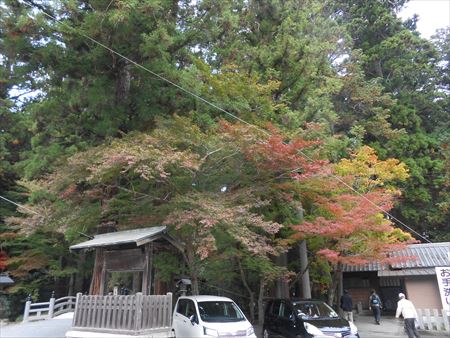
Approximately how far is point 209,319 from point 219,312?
2.26ft

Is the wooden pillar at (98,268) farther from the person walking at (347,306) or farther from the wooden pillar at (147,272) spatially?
the person walking at (347,306)

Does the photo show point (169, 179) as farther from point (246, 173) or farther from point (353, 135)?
point (353, 135)

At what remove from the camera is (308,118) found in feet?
57.9

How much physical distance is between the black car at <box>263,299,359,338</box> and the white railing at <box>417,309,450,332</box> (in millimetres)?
5950

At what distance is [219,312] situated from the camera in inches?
428

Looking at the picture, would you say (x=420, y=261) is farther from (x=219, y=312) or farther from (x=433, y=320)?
(x=219, y=312)

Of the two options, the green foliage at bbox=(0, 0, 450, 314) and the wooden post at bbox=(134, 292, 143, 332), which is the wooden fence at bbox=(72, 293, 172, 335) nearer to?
the wooden post at bbox=(134, 292, 143, 332)

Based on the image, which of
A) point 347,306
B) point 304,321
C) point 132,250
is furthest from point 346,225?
point 132,250

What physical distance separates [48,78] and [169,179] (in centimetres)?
617

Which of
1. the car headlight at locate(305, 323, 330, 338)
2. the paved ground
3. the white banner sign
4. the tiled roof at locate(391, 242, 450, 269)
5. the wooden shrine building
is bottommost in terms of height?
the paved ground

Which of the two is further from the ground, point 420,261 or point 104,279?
point 420,261

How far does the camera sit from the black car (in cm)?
1053

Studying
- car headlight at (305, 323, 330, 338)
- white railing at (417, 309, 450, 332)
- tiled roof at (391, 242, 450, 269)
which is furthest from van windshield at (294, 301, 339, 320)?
tiled roof at (391, 242, 450, 269)

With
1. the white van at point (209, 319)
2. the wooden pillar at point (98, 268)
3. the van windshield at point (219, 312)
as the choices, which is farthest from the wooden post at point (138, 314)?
the wooden pillar at point (98, 268)
